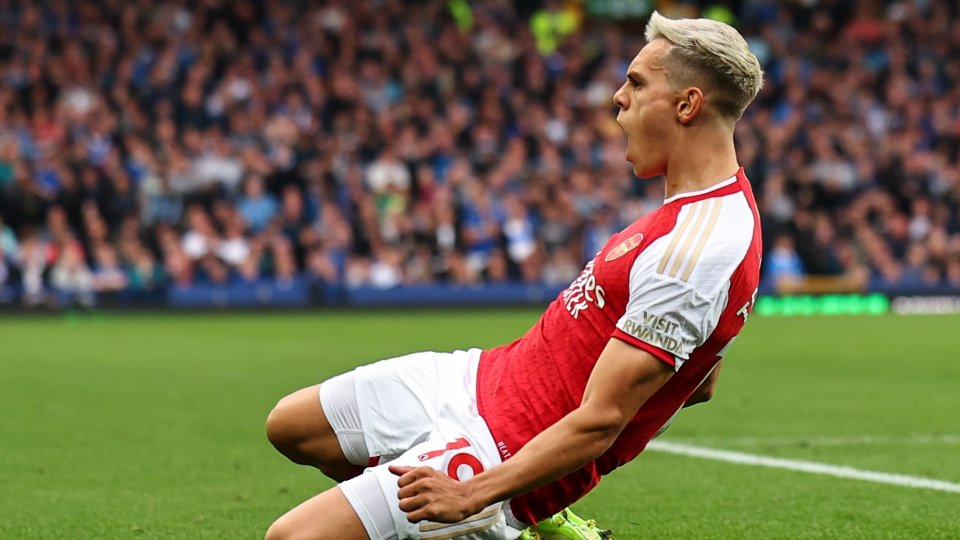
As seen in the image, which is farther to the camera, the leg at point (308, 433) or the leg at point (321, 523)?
the leg at point (308, 433)

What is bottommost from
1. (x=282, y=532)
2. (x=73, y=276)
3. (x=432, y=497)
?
(x=73, y=276)

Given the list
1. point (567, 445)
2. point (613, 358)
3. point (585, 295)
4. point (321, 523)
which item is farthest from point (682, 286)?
point (321, 523)

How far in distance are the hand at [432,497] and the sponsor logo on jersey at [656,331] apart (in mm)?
526

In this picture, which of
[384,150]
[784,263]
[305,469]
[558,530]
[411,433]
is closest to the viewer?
[411,433]

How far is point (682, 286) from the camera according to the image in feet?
9.29

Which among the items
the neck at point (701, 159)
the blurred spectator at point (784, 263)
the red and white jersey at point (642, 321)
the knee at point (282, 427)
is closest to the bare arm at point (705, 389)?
the red and white jersey at point (642, 321)

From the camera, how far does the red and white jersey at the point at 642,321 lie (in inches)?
112

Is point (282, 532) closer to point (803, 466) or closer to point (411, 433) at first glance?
point (411, 433)

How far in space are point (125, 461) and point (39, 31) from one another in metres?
16.1

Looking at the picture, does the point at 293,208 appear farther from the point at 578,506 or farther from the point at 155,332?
the point at 578,506

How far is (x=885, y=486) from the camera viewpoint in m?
5.23

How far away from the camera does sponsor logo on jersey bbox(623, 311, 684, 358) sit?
9.22 ft

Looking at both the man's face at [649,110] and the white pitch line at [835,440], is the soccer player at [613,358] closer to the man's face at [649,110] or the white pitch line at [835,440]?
the man's face at [649,110]

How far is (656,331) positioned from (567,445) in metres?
0.33
